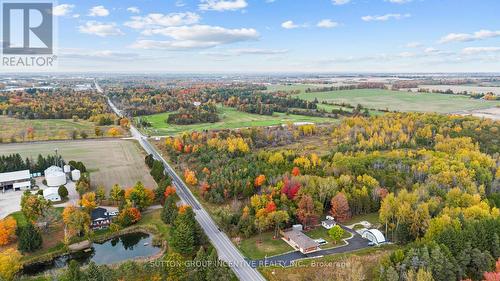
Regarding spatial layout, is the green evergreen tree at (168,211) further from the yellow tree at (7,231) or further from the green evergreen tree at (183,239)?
the yellow tree at (7,231)

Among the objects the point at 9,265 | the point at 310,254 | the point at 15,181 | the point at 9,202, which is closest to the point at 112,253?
the point at 9,265

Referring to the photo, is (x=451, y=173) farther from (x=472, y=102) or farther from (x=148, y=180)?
(x=472, y=102)

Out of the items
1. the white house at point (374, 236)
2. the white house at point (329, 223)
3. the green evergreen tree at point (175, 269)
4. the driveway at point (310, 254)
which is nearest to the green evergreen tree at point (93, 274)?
the green evergreen tree at point (175, 269)

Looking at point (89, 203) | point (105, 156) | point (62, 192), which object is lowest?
point (62, 192)

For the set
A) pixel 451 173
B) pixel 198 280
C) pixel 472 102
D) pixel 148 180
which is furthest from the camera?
pixel 472 102

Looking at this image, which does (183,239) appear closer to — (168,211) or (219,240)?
(219,240)

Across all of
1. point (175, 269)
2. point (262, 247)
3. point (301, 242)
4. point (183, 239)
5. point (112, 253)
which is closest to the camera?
point (175, 269)

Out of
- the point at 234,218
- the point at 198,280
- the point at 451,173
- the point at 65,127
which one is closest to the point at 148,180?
the point at 234,218
